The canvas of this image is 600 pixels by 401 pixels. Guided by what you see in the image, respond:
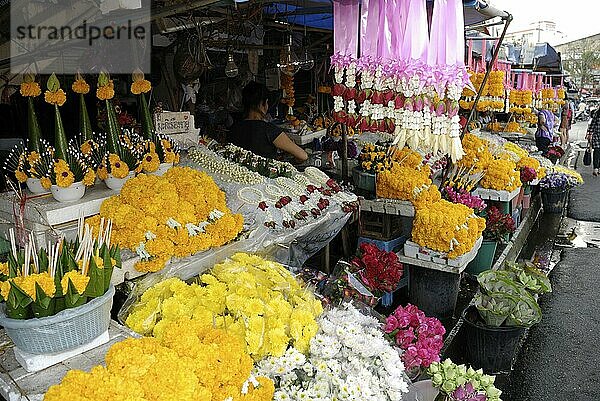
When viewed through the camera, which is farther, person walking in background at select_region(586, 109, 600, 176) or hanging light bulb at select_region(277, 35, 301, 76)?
person walking in background at select_region(586, 109, 600, 176)

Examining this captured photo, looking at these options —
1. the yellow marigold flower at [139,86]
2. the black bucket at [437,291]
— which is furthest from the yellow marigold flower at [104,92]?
the black bucket at [437,291]

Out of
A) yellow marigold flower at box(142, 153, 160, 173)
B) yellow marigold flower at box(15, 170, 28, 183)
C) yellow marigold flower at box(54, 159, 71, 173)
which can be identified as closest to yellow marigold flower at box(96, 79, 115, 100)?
yellow marigold flower at box(142, 153, 160, 173)

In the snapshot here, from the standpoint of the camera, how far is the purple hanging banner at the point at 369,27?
3.09 metres

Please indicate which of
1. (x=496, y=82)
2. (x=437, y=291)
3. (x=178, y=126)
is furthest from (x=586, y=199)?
(x=178, y=126)

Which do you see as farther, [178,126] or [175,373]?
[178,126]

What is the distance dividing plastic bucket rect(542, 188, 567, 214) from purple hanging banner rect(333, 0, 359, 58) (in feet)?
20.5

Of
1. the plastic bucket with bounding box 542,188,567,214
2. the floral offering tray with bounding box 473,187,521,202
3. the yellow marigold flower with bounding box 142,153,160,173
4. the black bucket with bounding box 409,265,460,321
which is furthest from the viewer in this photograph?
the plastic bucket with bounding box 542,188,567,214

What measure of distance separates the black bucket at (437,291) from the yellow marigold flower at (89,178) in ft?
9.60

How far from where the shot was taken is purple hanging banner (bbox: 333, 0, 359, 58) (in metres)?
3.20

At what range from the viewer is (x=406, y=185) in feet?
15.9

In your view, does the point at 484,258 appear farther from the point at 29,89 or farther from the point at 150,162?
the point at 29,89

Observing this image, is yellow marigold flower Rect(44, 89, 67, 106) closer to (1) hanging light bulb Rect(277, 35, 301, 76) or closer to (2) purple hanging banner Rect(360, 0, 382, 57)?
(2) purple hanging banner Rect(360, 0, 382, 57)

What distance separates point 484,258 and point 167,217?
372 centimetres

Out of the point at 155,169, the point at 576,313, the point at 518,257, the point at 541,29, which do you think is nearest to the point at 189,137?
the point at 155,169
